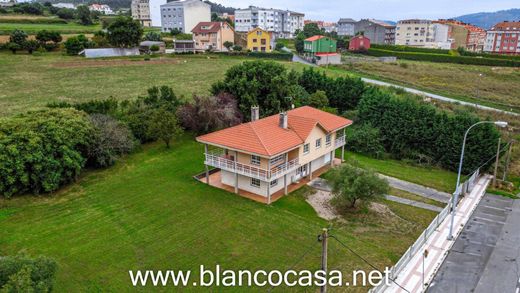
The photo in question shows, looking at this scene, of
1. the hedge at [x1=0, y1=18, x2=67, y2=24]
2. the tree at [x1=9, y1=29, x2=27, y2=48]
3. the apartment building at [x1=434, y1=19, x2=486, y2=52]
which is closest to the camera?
the tree at [x1=9, y1=29, x2=27, y2=48]

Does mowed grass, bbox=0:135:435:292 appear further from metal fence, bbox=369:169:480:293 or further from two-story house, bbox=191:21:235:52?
two-story house, bbox=191:21:235:52

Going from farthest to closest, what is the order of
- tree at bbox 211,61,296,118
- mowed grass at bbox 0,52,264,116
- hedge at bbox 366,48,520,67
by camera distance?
hedge at bbox 366,48,520,67 → mowed grass at bbox 0,52,264,116 → tree at bbox 211,61,296,118

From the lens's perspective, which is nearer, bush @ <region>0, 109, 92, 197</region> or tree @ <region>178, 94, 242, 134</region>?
bush @ <region>0, 109, 92, 197</region>

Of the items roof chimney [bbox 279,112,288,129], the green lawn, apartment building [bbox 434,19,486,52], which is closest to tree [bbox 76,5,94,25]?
the green lawn

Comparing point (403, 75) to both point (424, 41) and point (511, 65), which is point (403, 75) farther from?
point (424, 41)

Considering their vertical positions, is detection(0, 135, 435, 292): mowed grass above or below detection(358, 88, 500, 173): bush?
below

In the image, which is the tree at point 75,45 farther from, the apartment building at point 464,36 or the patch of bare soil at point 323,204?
the apartment building at point 464,36

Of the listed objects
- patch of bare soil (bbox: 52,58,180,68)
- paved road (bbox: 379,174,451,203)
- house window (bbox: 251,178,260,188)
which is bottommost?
paved road (bbox: 379,174,451,203)

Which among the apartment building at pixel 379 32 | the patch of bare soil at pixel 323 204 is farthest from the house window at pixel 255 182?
the apartment building at pixel 379 32
